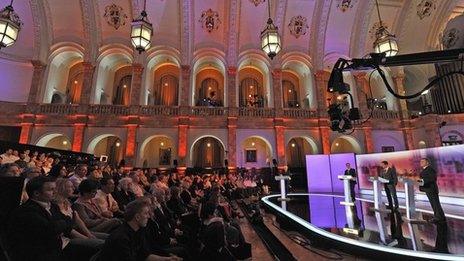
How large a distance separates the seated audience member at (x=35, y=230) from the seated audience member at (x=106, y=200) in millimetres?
1347

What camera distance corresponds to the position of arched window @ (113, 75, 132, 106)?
63.4 ft

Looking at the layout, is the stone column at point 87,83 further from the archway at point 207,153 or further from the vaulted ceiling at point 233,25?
the archway at point 207,153

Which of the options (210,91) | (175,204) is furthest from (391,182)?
(210,91)

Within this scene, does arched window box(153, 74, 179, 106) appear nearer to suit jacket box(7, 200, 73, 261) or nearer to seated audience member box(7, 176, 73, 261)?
seated audience member box(7, 176, 73, 261)

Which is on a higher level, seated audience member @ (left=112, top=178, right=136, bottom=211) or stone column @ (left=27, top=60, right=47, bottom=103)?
stone column @ (left=27, top=60, right=47, bottom=103)

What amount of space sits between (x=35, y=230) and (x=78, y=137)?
14351 mm

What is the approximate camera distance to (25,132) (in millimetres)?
14133

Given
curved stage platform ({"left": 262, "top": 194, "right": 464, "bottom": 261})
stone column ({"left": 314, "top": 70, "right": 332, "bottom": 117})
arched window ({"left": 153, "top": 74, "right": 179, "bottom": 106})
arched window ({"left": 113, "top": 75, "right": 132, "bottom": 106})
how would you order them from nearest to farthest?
curved stage platform ({"left": 262, "top": 194, "right": 464, "bottom": 261})
stone column ({"left": 314, "top": 70, "right": 332, "bottom": 117})
arched window ({"left": 113, "top": 75, "right": 132, "bottom": 106})
arched window ({"left": 153, "top": 74, "right": 179, "bottom": 106})

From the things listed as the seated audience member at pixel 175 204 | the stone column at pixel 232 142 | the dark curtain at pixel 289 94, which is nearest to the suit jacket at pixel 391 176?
the seated audience member at pixel 175 204

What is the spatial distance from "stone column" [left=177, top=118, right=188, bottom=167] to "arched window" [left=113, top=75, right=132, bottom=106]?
22.0ft

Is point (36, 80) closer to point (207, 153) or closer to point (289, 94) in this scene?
point (207, 153)

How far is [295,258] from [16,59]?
19320 millimetres

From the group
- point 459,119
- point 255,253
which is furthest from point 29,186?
point 459,119

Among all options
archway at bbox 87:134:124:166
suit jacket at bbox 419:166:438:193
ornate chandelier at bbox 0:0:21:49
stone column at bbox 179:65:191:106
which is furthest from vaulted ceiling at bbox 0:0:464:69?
suit jacket at bbox 419:166:438:193
